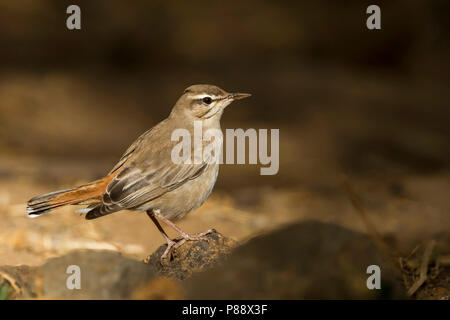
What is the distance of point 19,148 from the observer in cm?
1127

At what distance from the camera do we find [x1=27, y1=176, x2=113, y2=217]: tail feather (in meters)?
5.89

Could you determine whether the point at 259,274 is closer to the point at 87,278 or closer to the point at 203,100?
the point at 87,278

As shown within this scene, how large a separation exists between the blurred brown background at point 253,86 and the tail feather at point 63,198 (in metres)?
4.00

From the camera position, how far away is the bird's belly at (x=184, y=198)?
19.7ft

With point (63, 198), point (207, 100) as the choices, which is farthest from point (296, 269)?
point (63, 198)

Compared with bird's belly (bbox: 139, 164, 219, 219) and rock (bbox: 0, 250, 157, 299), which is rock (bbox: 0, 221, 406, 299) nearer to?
rock (bbox: 0, 250, 157, 299)

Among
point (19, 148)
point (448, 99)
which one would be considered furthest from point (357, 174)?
point (19, 148)

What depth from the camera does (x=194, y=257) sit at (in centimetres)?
558

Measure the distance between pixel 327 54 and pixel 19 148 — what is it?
21.0 ft

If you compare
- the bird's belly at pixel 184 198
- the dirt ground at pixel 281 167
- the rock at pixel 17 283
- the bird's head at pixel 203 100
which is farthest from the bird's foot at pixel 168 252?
the dirt ground at pixel 281 167

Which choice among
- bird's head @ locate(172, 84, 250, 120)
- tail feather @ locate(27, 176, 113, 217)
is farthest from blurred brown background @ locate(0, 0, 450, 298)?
tail feather @ locate(27, 176, 113, 217)

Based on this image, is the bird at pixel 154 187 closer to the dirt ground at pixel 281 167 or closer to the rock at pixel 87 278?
the rock at pixel 87 278
